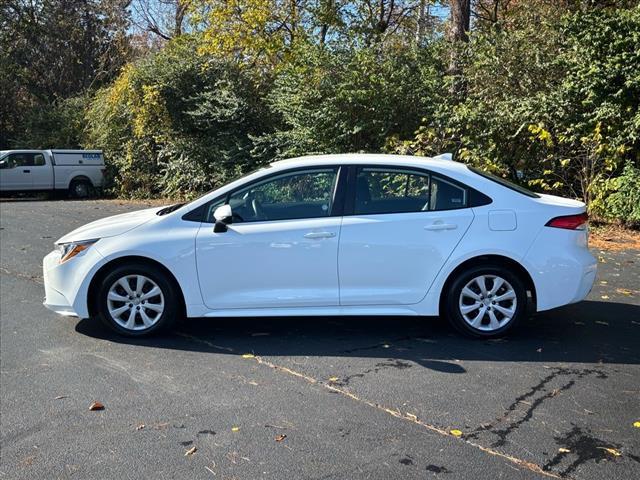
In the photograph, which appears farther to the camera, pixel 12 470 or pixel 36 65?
pixel 36 65

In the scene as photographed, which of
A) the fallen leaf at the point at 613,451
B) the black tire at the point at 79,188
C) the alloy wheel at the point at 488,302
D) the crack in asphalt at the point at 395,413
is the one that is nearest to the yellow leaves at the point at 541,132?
the alloy wheel at the point at 488,302

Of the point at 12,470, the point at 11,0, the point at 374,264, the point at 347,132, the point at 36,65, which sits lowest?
the point at 12,470

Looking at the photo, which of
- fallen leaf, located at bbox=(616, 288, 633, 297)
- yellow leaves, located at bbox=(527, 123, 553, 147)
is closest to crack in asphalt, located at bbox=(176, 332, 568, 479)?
fallen leaf, located at bbox=(616, 288, 633, 297)

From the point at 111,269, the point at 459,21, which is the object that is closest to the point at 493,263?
the point at 111,269

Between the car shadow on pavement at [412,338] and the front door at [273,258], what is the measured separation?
0.37m

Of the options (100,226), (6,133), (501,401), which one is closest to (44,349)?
(100,226)

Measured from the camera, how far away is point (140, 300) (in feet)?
18.1

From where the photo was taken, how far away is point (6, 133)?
29.7 meters

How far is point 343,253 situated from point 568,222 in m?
1.89

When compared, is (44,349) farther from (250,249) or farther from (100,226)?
(250,249)

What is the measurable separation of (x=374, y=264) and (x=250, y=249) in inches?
40.3

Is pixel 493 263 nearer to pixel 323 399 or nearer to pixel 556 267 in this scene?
pixel 556 267

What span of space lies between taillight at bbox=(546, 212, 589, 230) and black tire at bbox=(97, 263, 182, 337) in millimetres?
3186

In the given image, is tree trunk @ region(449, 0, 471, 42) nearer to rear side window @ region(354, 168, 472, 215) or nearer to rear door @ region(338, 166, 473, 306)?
rear side window @ region(354, 168, 472, 215)
